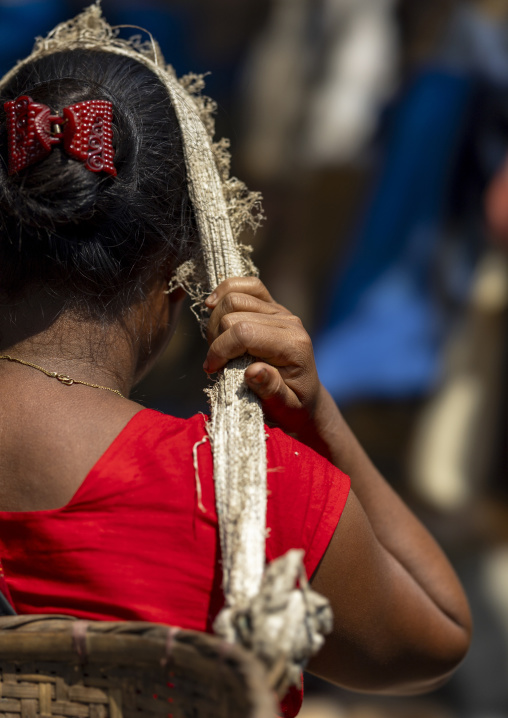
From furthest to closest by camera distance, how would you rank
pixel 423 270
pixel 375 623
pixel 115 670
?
pixel 423 270 → pixel 375 623 → pixel 115 670

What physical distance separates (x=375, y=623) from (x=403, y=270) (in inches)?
81.1

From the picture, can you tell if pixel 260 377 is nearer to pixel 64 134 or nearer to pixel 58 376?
pixel 58 376

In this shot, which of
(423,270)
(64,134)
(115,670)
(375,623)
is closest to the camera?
(115,670)

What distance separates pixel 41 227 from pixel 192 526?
42 cm

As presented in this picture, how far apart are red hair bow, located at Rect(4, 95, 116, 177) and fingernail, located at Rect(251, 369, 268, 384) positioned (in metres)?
0.32

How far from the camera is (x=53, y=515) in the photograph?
2.93 feet

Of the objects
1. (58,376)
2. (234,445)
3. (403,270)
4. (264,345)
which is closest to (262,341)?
(264,345)

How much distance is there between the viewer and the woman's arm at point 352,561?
99 cm

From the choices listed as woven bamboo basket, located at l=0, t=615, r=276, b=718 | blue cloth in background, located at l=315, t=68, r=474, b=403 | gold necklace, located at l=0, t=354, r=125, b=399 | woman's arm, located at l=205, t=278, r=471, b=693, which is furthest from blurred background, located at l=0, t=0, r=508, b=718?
woven bamboo basket, located at l=0, t=615, r=276, b=718

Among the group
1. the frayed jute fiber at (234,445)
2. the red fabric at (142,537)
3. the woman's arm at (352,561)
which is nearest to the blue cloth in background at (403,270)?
the woman's arm at (352,561)

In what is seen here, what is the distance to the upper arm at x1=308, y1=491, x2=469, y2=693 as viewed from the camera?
97cm

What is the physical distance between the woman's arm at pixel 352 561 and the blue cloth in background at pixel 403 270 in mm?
1560

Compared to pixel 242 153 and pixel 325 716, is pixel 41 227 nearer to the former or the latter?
pixel 325 716

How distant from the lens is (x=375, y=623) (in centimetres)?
105
